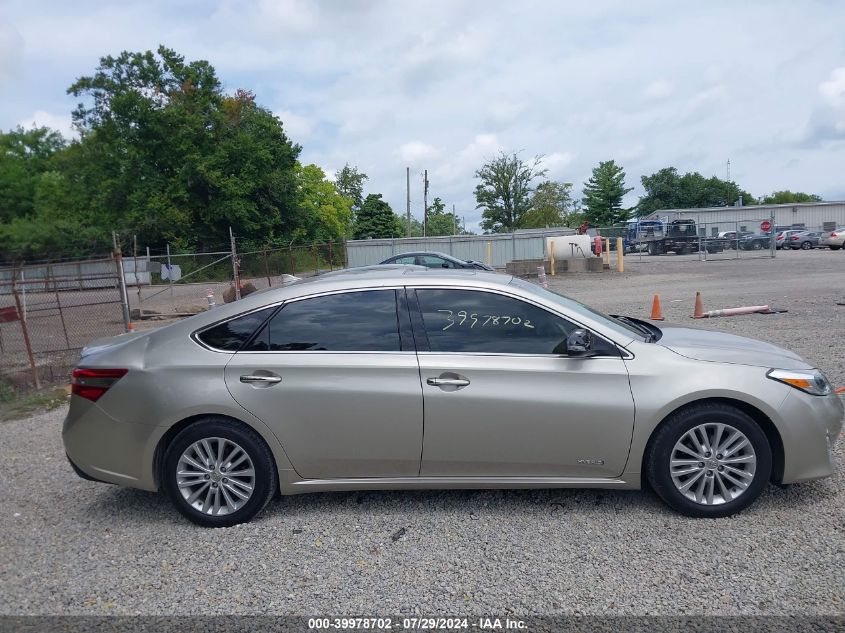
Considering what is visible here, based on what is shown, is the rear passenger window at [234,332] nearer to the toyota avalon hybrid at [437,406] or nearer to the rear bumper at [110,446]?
the toyota avalon hybrid at [437,406]

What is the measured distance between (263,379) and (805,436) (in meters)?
3.33

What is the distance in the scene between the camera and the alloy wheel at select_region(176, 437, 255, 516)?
4.16 meters

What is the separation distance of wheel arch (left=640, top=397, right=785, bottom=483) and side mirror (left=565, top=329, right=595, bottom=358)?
0.61m

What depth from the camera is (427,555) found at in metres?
3.78

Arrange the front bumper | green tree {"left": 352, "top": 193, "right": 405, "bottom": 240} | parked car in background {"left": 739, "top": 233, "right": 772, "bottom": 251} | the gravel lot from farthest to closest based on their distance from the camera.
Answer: green tree {"left": 352, "top": 193, "right": 405, "bottom": 240}
parked car in background {"left": 739, "top": 233, "right": 772, "bottom": 251}
the front bumper
the gravel lot

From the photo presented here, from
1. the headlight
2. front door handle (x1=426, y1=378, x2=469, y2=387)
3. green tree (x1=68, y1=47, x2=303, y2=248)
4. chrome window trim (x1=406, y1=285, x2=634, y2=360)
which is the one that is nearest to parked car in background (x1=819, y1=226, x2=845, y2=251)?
green tree (x1=68, y1=47, x2=303, y2=248)

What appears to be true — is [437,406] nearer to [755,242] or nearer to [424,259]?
[424,259]

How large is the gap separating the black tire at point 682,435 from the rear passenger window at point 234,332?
2.60m

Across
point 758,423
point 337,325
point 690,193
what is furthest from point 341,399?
point 690,193

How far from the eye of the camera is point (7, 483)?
5.33m

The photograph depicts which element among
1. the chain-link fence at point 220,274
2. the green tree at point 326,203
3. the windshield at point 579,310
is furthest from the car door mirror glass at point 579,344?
the green tree at point 326,203

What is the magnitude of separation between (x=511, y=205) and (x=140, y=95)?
41215mm

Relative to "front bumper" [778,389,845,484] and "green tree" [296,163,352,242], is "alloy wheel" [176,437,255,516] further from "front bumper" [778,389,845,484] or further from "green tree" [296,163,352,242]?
"green tree" [296,163,352,242]

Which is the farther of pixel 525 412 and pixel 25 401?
pixel 25 401
